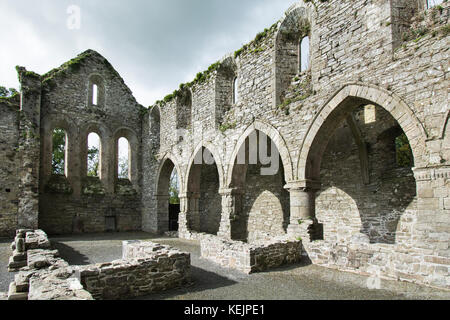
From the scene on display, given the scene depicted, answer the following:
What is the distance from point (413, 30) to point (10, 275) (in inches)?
381

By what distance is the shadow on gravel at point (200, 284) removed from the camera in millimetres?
4923

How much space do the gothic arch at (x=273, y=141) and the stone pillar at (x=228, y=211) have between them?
A: 0.31m

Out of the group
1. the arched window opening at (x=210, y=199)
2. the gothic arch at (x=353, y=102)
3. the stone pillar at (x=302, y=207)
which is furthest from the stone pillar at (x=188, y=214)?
the gothic arch at (x=353, y=102)

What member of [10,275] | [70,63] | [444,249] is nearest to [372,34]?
[444,249]

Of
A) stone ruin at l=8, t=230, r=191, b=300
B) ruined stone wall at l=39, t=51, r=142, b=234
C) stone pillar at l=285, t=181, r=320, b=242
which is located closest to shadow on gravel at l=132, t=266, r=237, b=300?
stone ruin at l=8, t=230, r=191, b=300

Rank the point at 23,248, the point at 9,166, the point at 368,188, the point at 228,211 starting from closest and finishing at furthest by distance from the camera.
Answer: the point at 23,248
the point at 368,188
the point at 228,211
the point at 9,166

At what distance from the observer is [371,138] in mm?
9703

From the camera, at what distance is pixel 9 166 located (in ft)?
40.9

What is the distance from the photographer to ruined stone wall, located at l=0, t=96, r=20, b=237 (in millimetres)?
12023

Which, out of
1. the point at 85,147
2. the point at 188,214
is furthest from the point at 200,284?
the point at 85,147

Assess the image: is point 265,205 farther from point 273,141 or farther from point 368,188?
A: point 273,141

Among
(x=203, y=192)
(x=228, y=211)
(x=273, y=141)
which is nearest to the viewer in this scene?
(x=273, y=141)

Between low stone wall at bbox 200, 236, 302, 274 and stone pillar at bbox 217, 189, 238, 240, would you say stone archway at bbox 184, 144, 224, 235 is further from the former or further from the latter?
low stone wall at bbox 200, 236, 302, 274

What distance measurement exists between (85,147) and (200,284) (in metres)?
11.9
